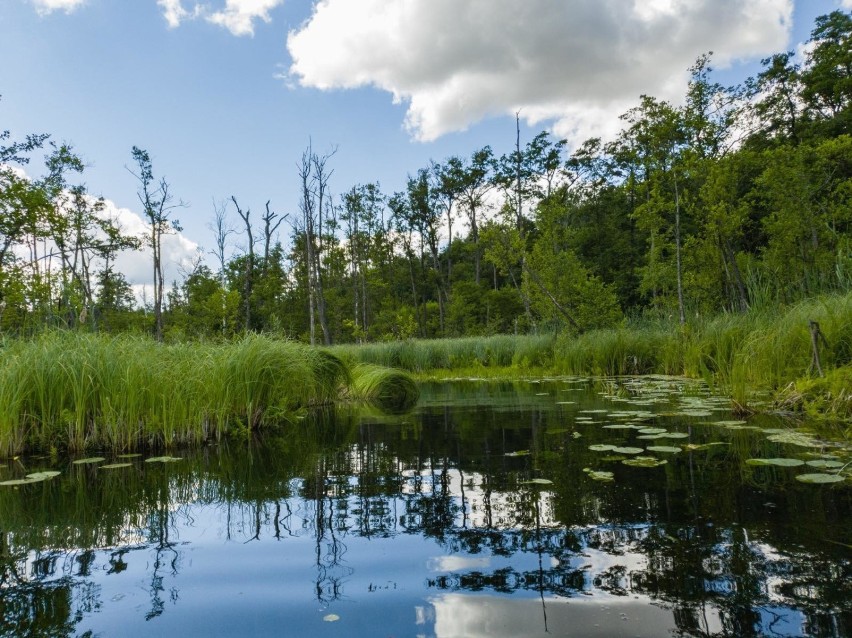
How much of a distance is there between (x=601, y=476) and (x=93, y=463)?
3.77 meters

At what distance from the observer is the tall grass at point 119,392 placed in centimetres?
410

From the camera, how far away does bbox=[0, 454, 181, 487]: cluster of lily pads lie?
3234 mm

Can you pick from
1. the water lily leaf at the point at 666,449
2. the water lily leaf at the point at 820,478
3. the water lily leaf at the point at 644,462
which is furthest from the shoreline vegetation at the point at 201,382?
the water lily leaf at the point at 644,462

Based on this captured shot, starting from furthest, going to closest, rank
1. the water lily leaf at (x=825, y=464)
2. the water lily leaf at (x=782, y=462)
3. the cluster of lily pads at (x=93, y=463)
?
the cluster of lily pads at (x=93, y=463) < the water lily leaf at (x=782, y=462) < the water lily leaf at (x=825, y=464)

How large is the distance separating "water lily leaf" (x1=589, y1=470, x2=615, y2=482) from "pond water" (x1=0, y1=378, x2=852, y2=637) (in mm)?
22

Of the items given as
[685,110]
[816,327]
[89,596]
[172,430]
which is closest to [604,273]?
[685,110]

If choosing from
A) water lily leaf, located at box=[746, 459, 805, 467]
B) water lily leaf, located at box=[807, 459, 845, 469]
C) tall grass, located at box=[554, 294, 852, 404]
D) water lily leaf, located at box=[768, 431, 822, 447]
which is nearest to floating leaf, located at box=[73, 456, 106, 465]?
water lily leaf, located at box=[746, 459, 805, 467]

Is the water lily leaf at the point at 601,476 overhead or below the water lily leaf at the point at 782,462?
below

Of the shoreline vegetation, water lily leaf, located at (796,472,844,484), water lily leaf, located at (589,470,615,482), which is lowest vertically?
water lily leaf, located at (589,470,615,482)

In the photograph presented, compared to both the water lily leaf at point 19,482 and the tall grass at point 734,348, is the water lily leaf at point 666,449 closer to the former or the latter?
the tall grass at point 734,348

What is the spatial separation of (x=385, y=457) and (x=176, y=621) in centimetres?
242

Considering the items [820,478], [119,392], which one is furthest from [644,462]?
[119,392]

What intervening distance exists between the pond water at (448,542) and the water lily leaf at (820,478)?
33 mm

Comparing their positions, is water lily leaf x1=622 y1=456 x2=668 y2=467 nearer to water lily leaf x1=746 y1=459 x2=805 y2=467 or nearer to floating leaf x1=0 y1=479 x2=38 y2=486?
water lily leaf x1=746 y1=459 x2=805 y2=467
